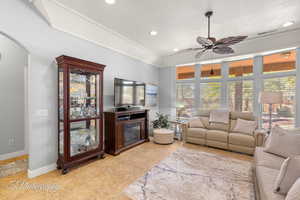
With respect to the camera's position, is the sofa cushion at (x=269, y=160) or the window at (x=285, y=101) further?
the window at (x=285, y=101)

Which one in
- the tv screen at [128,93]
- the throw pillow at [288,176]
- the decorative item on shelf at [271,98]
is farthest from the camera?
the tv screen at [128,93]

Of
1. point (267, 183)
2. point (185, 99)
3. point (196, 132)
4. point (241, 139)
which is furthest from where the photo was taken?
point (185, 99)

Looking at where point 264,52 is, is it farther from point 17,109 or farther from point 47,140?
point 17,109

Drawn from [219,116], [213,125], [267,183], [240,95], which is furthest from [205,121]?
[267,183]

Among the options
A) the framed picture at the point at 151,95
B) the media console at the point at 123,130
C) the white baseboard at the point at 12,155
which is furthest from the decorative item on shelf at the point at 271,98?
the white baseboard at the point at 12,155

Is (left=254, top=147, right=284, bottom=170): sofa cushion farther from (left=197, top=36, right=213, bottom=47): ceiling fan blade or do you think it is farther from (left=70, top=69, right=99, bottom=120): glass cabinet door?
(left=70, top=69, right=99, bottom=120): glass cabinet door

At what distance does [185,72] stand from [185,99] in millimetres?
1067

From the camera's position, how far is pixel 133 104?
3879mm

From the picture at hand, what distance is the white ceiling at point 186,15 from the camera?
90.1 inches

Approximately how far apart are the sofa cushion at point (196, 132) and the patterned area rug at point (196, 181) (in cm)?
85

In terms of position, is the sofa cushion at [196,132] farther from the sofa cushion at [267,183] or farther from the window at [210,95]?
the sofa cushion at [267,183]

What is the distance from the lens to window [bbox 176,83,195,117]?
5059 millimetres

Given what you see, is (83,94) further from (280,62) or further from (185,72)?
(280,62)

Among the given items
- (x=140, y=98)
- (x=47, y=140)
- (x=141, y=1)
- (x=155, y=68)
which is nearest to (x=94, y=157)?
(x=47, y=140)
